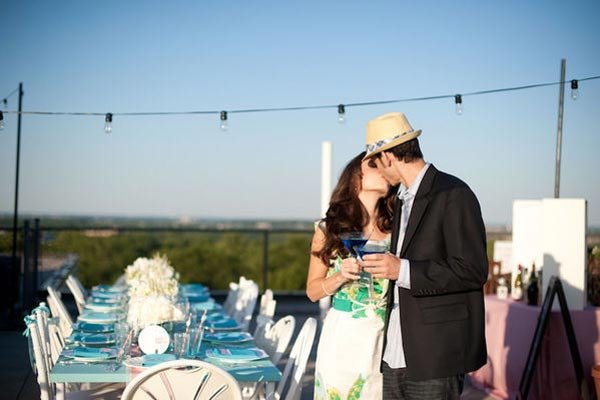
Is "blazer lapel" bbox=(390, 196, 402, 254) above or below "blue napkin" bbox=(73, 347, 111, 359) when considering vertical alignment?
above

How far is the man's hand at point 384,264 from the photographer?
2760 mm

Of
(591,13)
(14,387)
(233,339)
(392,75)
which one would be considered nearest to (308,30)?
(392,75)

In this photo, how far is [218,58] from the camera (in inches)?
702

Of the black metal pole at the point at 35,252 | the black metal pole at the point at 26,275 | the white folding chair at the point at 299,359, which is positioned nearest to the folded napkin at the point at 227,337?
the white folding chair at the point at 299,359

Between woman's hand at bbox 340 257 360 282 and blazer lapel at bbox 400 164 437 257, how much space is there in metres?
0.19

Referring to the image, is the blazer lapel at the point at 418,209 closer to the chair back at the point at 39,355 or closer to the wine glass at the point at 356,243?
the wine glass at the point at 356,243

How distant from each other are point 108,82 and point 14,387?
44.2ft

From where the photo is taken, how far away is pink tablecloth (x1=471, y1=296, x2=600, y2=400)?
532cm

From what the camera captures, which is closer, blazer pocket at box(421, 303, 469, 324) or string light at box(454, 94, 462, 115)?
blazer pocket at box(421, 303, 469, 324)

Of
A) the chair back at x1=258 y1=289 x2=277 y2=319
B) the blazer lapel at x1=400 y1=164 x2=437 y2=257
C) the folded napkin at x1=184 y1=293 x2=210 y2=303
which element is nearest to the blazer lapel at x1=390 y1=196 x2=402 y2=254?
the blazer lapel at x1=400 y1=164 x2=437 y2=257

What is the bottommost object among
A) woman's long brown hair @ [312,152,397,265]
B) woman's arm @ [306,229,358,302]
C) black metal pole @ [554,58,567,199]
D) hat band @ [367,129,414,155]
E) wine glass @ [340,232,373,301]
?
woman's arm @ [306,229,358,302]

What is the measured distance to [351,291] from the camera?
10.8 feet

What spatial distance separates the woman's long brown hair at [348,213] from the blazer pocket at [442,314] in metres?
0.56

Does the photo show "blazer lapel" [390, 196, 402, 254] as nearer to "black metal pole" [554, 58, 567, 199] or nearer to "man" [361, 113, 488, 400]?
"man" [361, 113, 488, 400]
